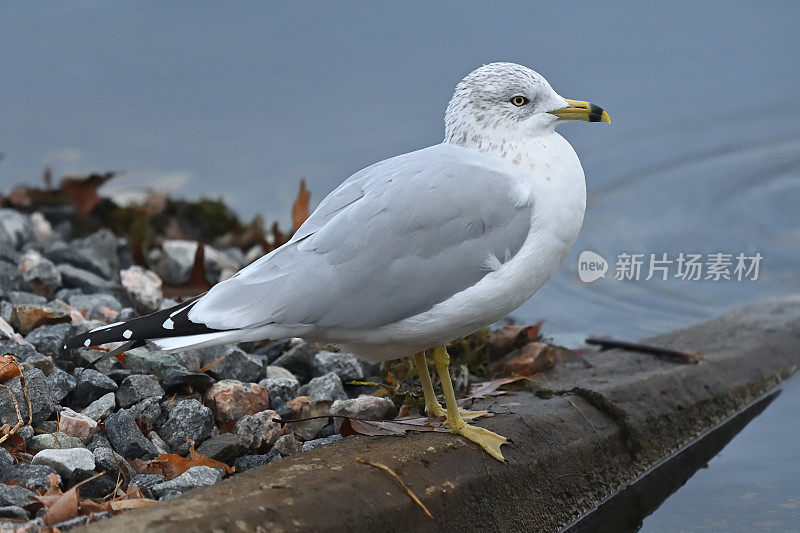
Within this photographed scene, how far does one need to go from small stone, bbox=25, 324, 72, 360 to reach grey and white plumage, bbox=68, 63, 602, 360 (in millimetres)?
1066

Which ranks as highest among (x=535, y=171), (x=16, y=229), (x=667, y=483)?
(x=535, y=171)

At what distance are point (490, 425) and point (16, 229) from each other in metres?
4.60

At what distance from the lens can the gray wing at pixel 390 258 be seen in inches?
144

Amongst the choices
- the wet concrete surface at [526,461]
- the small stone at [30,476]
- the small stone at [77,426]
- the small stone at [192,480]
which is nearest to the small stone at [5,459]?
the small stone at [30,476]

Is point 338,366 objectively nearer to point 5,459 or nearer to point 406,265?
point 406,265

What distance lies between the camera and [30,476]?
3.33 meters

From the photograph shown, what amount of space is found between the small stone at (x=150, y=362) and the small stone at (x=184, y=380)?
0.05 metres

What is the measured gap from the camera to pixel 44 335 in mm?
4605

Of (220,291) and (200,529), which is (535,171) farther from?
(200,529)

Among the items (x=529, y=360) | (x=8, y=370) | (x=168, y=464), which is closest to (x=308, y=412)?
(x=168, y=464)

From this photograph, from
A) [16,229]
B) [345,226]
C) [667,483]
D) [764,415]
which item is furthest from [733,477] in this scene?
[16,229]

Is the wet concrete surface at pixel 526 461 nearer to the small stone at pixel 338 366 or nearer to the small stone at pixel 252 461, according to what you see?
the small stone at pixel 252 461

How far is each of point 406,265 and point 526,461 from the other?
1069 millimetres

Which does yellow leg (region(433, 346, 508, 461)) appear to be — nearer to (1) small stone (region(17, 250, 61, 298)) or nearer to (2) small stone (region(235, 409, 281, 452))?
(2) small stone (region(235, 409, 281, 452))
